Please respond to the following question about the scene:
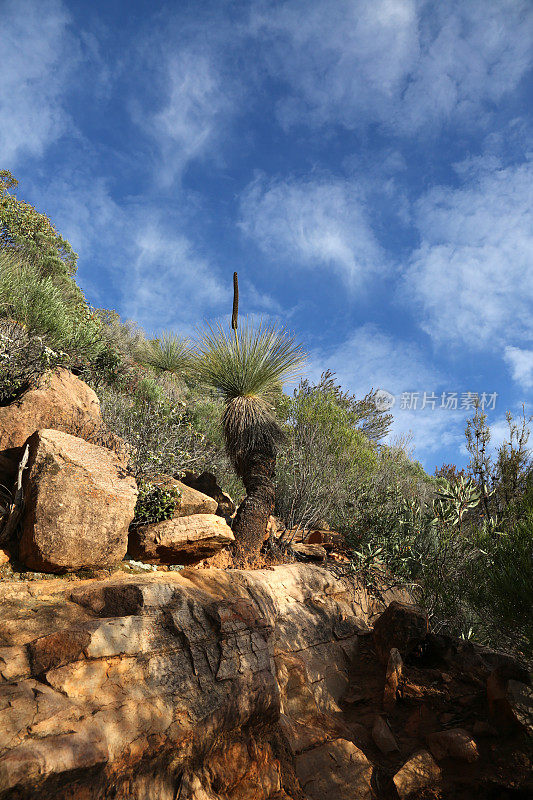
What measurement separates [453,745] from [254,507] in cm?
436

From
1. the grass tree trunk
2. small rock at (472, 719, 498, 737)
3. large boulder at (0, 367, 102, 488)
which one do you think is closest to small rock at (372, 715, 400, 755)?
small rock at (472, 719, 498, 737)

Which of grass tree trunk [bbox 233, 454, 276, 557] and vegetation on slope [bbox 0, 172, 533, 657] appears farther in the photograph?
grass tree trunk [bbox 233, 454, 276, 557]

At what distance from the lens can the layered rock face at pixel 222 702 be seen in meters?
3.00

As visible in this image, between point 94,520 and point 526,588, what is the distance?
16.1ft

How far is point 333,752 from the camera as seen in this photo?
4.41 metres

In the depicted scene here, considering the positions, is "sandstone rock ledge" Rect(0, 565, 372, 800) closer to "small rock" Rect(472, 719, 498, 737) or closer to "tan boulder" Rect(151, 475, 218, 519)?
"small rock" Rect(472, 719, 498, 737)

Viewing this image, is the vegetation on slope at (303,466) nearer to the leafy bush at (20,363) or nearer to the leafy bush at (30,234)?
the leafy bush at (20,363)

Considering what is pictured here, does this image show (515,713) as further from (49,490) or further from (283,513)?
(283,513)

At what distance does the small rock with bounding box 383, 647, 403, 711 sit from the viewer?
5.38 m

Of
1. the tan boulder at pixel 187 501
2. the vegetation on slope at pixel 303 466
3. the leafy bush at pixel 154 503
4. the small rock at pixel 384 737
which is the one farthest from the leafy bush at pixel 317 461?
the small rock at pixel 384 737

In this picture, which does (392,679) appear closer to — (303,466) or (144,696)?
(144,696)

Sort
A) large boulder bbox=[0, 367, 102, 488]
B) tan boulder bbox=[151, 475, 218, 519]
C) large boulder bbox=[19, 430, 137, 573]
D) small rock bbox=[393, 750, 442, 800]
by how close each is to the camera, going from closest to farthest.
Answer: small rock bbox=[393, 750, 442, 800], large boulder bbox=[19, 430, 137, 573], large boulder bbox=[0, 367, 102, 488], tan boulder bbox=[151, 475, 218, 519]

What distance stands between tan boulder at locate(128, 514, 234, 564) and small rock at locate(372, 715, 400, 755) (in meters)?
2.91

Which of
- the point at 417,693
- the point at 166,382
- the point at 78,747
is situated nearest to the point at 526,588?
the point at 417,693
